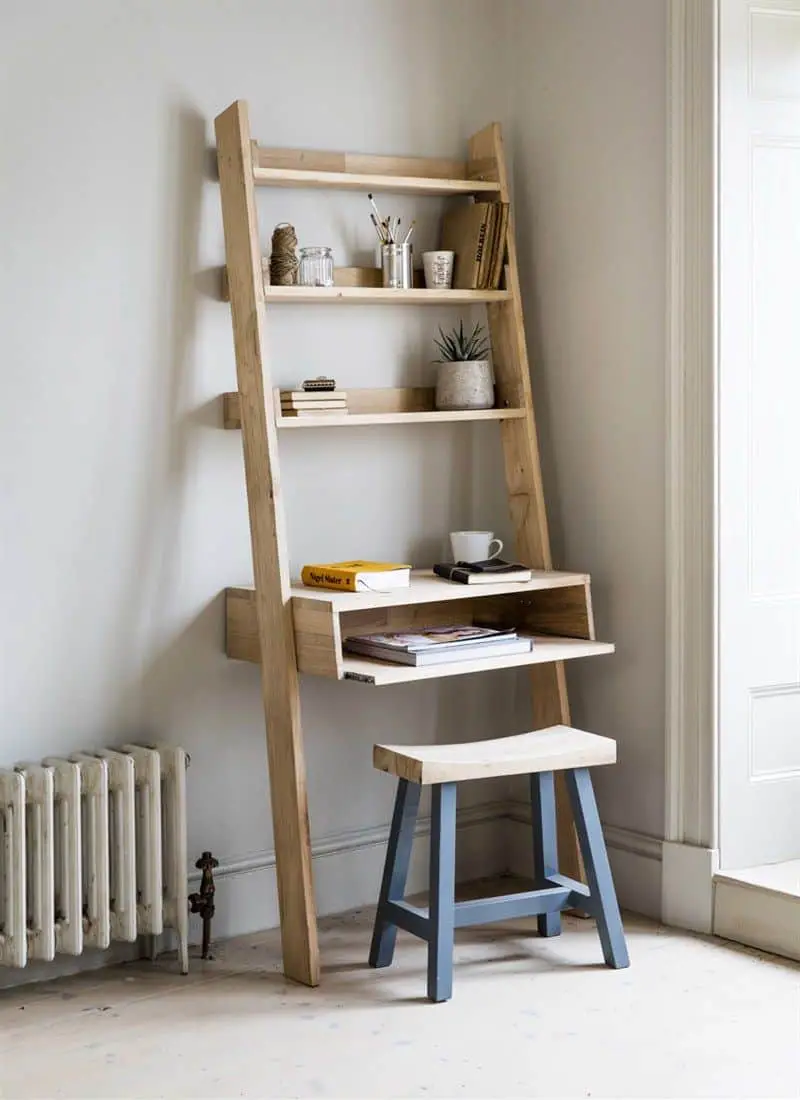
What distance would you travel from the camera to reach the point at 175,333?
3.26 metres

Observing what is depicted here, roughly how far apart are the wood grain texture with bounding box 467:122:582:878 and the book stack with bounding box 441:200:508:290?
28mm

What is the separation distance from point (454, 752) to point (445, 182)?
145cm

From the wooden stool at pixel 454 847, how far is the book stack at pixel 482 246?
3.85 feet

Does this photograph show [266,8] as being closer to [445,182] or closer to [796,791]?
[445,182]

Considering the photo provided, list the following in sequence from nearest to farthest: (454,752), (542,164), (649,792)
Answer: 1. (454,752)
2. (649,792)
3. (542,164)

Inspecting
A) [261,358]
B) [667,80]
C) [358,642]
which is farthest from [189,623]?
[667,80]

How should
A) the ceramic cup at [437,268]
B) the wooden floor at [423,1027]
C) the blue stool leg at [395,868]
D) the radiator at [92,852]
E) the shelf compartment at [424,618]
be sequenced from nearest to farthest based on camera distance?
the wooden floor at [423,1027] → the radiator at [92,852] → the shelf compartment at [424,618] → the blue stool leg at [395,868] → the ceramic cup at [437,268]

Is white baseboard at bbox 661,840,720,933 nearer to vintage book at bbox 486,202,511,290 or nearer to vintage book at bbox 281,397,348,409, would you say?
vintage book at bbox 281,397,348,409

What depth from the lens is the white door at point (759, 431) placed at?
3264 mm

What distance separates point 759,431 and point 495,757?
1.05 m

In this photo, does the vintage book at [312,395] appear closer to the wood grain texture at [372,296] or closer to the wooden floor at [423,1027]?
the wood grain texture at [372,296]

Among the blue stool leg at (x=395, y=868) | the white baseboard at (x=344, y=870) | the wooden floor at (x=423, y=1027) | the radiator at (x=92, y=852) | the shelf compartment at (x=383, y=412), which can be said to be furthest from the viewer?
the white baseboard at (x=344, y=870)

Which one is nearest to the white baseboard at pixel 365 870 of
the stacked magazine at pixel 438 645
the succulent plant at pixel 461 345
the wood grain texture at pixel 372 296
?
the stacked magazine at pixel 438 645

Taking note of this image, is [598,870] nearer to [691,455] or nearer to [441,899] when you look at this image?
[441,899]
